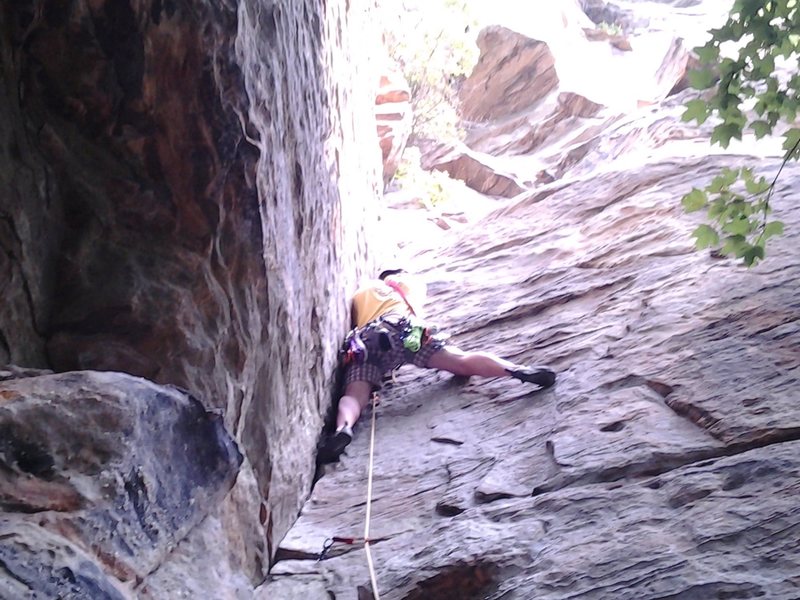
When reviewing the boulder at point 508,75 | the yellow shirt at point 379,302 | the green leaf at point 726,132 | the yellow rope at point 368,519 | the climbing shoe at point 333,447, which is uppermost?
the boulder at point 508,75

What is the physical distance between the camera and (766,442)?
372 centimetres

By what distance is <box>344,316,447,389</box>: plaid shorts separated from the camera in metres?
6.01

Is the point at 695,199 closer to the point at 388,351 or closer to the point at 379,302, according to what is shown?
the point at 388,351

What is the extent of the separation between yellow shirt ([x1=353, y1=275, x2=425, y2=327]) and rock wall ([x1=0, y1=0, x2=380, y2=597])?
2564 mm

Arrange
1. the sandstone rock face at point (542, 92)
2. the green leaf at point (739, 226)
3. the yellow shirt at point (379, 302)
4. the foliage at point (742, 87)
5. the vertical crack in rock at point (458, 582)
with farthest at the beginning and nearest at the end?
the sandstone rock face at point (542, 92)
the yellow shirt at point (379, 302)
the vertical crack in rock at point (458, 582)
the green leaf at point (739, 226)
the foliage at point (742, 87)

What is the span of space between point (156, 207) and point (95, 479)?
1518 millimetres

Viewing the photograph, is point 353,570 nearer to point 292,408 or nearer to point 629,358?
point 292,408

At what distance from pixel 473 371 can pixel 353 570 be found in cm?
221

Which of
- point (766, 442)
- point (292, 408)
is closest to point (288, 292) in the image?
point (292, 408)

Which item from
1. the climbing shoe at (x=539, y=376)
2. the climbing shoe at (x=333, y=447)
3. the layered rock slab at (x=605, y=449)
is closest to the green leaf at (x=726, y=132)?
the layered rock slab at (x=605, y=449)

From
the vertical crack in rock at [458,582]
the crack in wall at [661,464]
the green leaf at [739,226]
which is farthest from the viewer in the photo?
the crack in wall at [661,464]

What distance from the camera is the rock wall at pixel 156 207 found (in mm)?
3135

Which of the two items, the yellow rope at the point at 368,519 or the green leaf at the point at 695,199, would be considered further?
the yellow rope at the point at 368,519

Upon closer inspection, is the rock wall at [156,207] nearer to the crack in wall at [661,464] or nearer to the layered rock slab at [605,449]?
the layered rock slab at [605,449]
